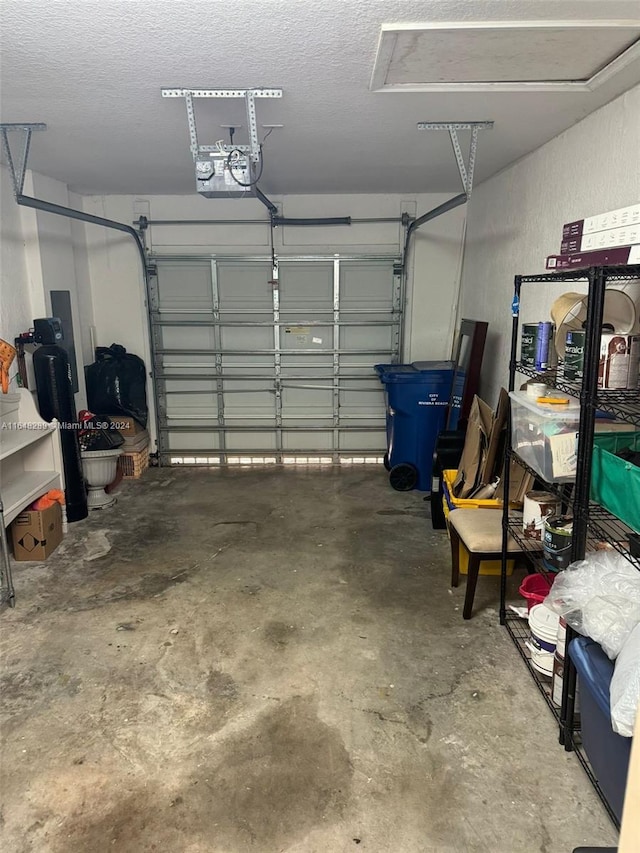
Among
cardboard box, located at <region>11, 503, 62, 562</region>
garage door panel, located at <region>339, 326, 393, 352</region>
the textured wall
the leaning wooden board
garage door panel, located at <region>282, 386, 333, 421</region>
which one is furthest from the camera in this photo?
garage door panel, located at <region>282, 386, 333, 421</region>

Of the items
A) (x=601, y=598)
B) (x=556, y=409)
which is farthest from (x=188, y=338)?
(x=601, y=598)

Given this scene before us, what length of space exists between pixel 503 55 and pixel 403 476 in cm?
→ 348

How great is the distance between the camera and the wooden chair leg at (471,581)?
294 cm

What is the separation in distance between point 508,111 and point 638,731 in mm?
2789

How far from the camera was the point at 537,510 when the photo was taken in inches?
107

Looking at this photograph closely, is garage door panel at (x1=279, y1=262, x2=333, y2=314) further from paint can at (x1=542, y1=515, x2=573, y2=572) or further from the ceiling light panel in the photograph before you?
paint can at (x1=542, y1=515, x2=573, y2=572)

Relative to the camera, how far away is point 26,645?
288 centimetres

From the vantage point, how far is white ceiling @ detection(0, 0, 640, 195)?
5.93 feet

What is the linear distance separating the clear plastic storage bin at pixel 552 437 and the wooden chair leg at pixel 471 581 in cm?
67

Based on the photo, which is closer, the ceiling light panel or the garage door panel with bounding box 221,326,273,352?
the ceiling light panel

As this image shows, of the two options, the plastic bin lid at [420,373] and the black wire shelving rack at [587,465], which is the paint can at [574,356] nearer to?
the black wire shelving rack at [587,465]

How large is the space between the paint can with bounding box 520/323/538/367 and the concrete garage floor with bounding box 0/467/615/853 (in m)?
1.42

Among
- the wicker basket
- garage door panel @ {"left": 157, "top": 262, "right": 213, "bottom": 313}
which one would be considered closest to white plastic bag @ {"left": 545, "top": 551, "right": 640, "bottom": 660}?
the wicker basket

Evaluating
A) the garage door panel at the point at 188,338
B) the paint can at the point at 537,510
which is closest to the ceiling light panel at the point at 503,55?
the paint can at the point at 537,510
